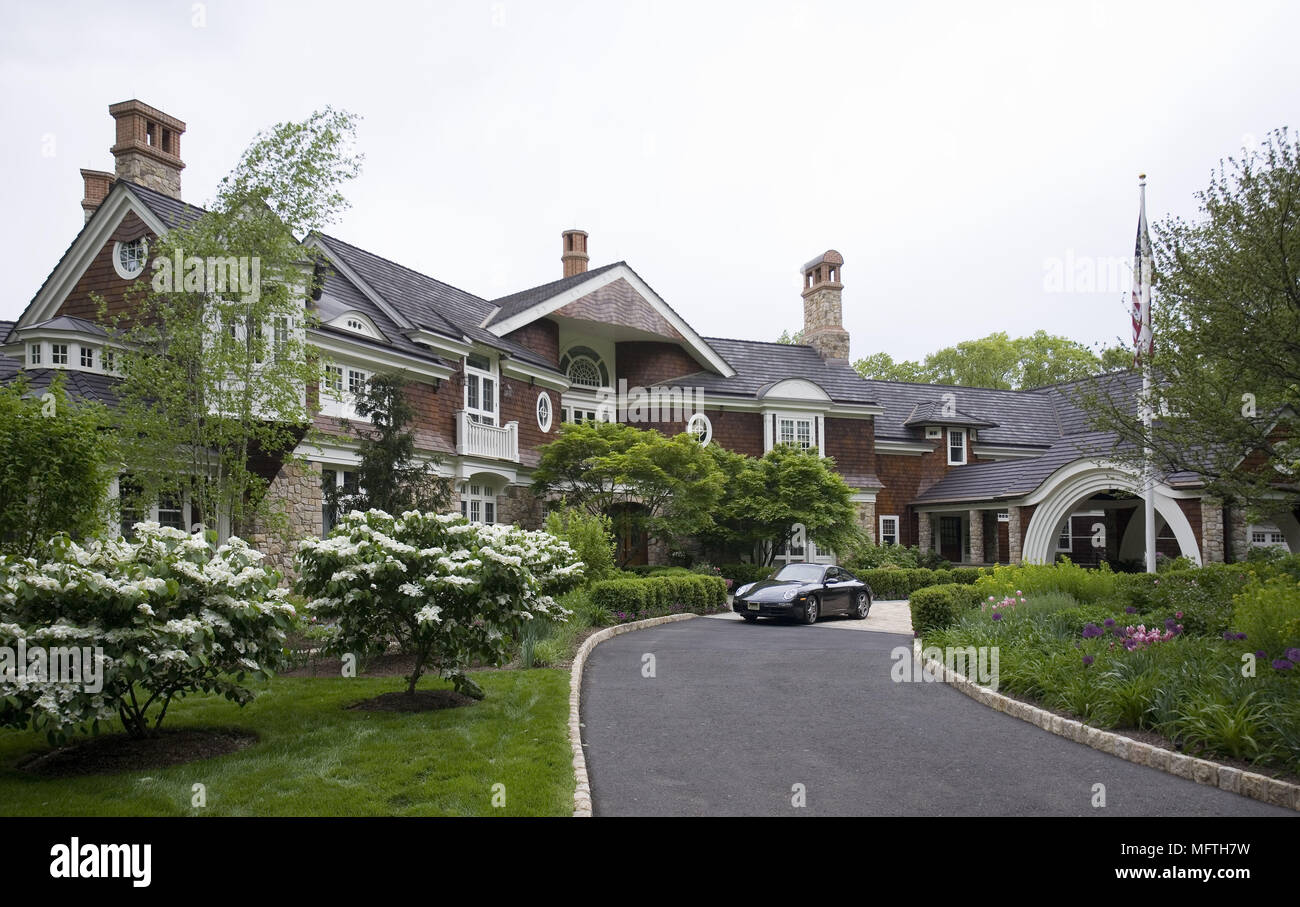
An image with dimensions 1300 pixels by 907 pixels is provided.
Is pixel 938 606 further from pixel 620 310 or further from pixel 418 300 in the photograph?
pixel 620 310

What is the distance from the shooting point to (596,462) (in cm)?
2320

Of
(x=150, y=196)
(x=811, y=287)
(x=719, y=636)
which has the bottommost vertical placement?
(x=719, y=636)

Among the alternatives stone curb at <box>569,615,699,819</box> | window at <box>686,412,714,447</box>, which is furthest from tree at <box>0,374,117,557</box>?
window at <box>686,412,714,447</box>

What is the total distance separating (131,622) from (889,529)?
31.4 meters

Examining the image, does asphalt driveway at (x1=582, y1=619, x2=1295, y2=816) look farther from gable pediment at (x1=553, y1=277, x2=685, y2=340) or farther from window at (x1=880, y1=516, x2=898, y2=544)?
window at (x1=880, y1=516, x2=898, y2=544)

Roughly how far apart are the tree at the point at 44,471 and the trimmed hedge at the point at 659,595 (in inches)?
409

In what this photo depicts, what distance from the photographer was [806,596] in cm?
1975

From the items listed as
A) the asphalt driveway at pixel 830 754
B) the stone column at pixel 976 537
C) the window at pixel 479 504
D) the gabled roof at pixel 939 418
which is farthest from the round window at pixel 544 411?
the gabled roof at pixel 939 418

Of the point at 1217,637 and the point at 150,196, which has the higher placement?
the point at 150,196

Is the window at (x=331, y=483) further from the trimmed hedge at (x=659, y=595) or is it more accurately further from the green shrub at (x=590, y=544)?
the trimmed hedge at (x=659, y=595)

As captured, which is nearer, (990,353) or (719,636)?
(719,636)
